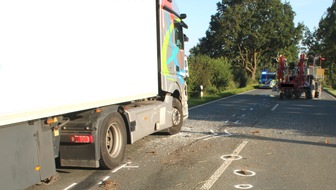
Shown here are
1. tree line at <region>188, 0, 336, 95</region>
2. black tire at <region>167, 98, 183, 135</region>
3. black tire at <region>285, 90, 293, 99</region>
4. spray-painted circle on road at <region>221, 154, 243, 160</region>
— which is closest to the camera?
spray-painted circle on road at <region>221, 154, 243, 160</region>

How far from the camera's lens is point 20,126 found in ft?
15.5

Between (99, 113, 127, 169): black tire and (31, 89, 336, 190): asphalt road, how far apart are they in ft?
0.56

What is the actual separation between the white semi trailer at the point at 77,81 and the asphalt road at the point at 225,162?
0.45m

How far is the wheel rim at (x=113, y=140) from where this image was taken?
7.08m

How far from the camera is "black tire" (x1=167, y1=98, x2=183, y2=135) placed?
1050 cm

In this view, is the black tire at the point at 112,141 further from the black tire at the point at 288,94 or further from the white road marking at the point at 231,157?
the black tire at the point at 288,94

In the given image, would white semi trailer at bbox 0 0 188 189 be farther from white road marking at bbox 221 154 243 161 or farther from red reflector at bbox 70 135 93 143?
white road marking at bbox 221 154 243 161

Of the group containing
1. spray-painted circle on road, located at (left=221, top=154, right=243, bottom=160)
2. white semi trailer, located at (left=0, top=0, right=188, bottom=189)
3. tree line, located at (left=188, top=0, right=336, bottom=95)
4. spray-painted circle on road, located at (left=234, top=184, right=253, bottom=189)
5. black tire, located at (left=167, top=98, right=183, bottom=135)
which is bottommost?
spray-painted circle on road, located at (left=234, top=184, right=253, bottom=189)

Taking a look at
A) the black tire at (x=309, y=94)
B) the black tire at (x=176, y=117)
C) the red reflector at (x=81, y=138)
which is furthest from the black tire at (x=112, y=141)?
the black tire at (x=309, y=94)

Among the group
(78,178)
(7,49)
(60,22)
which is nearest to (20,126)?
(7,49)

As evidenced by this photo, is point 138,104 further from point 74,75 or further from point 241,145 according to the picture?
point 74,75

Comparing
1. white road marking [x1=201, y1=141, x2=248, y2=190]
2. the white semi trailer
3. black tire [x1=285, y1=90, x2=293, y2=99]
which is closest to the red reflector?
the white semi trailer

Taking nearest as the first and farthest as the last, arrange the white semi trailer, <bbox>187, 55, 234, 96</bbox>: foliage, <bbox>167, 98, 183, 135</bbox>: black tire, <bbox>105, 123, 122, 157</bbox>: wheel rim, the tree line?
the white semi trailer, <bbox>105, 123, 122, 157</bbox>: wheel rim, <bbox>167, 98, 183, 135</bbox>: black tire, <bbox>187, 55, 234, 96</bbox>: foliage, the tree line

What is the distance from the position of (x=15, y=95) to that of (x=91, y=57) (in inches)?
73.4
